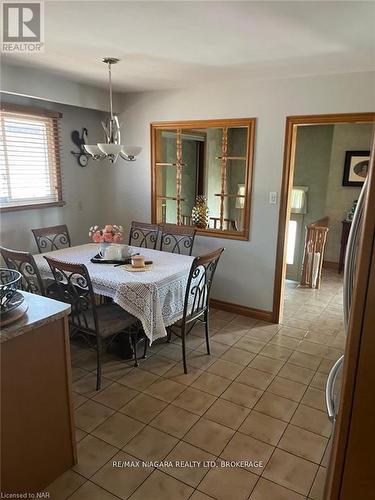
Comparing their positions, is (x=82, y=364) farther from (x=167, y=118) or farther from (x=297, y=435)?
(x=167, y=118)

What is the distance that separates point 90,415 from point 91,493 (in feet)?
1.86

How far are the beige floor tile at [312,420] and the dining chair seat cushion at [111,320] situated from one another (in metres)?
1.29

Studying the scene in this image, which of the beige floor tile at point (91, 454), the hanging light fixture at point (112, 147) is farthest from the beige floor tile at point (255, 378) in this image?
the hanging light fixture at point (112, 147)

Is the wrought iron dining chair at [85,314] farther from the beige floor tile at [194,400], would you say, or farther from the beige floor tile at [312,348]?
the beige floor tile at [312,348]

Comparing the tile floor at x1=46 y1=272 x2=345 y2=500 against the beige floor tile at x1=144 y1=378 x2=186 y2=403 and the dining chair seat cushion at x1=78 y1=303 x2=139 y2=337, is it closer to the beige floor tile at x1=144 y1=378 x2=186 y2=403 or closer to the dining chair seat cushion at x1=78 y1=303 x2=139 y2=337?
the beige floor tile at x1=144 y1=378 x2=186 y2=403

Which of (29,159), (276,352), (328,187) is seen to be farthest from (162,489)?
(328,187)

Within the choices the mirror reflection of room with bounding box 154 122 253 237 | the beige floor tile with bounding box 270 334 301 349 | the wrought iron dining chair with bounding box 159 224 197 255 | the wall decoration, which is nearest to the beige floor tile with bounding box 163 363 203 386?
the beige floor tile with bounding box 270 334 301 349

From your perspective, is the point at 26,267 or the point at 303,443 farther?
the point at 26,267

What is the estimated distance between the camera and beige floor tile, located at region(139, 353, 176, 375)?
2.70 meters

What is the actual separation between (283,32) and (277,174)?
1.42 m

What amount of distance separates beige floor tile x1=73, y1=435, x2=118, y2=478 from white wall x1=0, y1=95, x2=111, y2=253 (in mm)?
2206

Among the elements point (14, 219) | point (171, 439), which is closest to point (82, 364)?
point (171, 439)

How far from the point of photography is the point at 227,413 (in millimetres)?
2238

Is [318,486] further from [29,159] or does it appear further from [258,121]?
[29,159]
